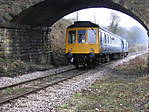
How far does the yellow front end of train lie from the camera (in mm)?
16312

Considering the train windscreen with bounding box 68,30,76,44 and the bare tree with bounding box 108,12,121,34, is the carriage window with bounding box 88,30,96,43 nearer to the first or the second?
the train windscreen with bounding box 68,30,76,44

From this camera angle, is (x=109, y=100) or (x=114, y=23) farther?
(x=114, y=23)

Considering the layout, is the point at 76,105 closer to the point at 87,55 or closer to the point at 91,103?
the point at 91,103

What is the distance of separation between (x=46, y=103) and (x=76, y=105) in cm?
83

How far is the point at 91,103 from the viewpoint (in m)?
6.87

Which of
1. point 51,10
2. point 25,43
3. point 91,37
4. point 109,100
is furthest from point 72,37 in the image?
point 109,100

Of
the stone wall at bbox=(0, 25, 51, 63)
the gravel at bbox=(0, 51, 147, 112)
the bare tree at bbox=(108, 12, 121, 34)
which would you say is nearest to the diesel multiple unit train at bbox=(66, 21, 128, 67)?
the stone wall at bbox=(0, 25, 51, 63)

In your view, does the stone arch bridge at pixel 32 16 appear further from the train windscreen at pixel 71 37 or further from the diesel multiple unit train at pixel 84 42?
the train windscreen at pixel 71 37

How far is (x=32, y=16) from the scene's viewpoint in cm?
1720

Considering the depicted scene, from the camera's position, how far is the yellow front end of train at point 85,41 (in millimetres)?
16312

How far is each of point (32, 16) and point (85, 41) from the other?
12.9 ft

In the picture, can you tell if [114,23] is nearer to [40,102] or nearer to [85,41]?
[85,41]

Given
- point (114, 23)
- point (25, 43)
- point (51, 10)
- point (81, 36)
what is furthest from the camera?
point (114, 23)

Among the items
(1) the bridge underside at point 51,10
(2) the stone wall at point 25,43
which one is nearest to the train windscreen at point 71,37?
(1) the bridge underside at point 51,10
